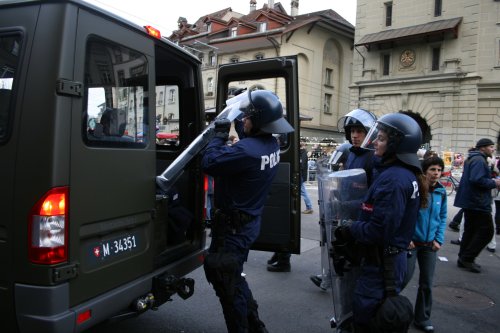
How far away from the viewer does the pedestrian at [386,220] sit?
2.59 m

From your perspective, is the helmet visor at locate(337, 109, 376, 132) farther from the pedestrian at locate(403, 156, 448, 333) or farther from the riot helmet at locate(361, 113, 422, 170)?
the riot helmet at locate(361, 113, 422, 170)

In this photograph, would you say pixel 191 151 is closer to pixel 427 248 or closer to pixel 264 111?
pixel 264 111

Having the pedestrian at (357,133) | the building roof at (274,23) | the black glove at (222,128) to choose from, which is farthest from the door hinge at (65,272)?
the building roof at (274,23)

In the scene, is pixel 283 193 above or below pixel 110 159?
below

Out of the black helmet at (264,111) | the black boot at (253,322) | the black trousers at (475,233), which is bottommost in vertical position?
the black boot at (253,322)

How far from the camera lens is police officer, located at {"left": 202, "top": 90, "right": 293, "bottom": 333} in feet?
10.1

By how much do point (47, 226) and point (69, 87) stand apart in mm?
767

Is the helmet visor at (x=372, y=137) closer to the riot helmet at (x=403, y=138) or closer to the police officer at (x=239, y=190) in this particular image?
the riot helmet at (x=403, y=138)

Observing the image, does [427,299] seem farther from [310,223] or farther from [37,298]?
[310,223]

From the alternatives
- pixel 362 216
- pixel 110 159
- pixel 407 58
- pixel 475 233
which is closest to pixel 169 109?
pixel 110 159

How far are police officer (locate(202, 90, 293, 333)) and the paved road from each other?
2.75ft

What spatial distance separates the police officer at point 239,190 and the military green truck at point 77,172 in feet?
1.05

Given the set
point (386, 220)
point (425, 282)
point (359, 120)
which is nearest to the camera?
point (386, 220)

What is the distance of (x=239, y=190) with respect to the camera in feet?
10.6
